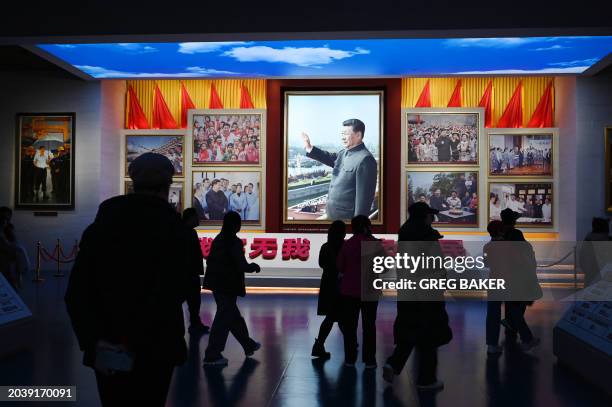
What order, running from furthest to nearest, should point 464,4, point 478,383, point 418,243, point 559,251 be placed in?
1. point 559,251
2. point 464,4
3. point 478,383
4. point 418,243

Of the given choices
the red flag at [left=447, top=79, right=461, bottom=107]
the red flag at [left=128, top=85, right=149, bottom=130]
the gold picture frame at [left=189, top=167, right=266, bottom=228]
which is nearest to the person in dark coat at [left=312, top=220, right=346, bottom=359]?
the gold picture frame at [left=189, top=167, right=266, bottom=228]

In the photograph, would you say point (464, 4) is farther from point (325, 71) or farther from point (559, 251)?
point (559, 251)

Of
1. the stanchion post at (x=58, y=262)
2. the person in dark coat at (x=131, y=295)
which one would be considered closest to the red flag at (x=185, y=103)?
the stanchion post at (x=58, y=262)

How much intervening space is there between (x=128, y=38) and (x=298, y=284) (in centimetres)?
687

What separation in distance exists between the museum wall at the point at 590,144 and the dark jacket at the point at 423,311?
10.6 m

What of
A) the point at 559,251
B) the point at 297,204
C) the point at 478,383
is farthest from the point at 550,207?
the point at 478,383

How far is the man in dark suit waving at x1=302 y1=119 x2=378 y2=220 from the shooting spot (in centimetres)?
1603

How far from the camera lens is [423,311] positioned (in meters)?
5.84

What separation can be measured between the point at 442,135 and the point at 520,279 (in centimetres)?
895

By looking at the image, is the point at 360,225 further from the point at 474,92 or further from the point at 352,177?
the point at 474,92

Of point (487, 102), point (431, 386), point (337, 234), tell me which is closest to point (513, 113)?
point (487, 102)

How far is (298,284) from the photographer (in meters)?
14.6

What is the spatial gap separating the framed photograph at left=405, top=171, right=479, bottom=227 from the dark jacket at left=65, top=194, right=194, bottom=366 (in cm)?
1352

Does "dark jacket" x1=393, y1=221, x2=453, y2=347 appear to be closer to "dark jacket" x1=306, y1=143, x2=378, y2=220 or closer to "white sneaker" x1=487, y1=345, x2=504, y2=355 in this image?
"white sneaker" x1=487, y1=345, x2=504, y2=355
